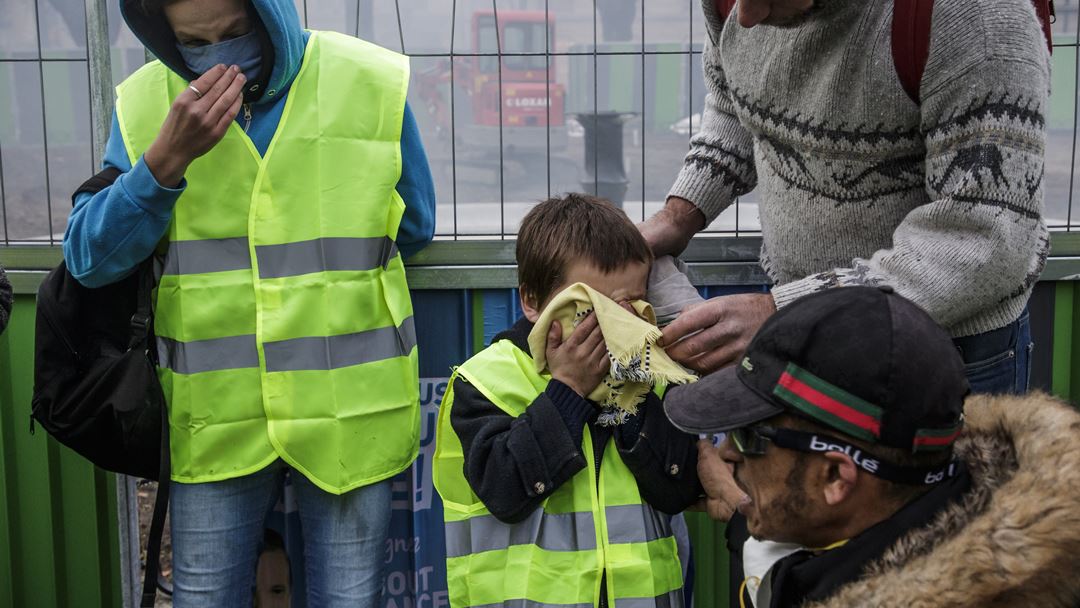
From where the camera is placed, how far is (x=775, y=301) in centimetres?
229

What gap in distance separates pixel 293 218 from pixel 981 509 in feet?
6.00

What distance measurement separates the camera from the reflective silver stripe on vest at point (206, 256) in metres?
2.88

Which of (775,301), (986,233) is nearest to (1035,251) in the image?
(986,233)

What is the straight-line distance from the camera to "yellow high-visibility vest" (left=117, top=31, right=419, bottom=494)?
2.89 meters

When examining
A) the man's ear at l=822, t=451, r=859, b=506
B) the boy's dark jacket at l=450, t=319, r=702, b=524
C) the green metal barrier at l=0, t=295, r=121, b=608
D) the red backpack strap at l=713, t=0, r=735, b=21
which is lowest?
the green metal barrier at l=0, t=295, r=121, b=608

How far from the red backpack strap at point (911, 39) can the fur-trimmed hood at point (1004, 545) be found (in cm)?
75

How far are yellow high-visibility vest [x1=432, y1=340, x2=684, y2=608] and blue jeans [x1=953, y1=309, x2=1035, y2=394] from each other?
0.77 m

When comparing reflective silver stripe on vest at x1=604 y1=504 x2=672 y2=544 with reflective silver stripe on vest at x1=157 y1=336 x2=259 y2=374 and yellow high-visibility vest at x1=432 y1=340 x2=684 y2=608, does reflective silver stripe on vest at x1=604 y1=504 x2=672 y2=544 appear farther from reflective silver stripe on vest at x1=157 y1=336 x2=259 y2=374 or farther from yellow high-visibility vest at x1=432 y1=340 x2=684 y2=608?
reflective silver stripe on vest at x1=157 y1=336 x2=259 y2=374

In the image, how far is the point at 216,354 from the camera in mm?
2922

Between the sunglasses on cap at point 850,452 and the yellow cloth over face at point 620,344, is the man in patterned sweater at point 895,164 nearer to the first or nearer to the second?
the yellow cloth over face at point 620,344

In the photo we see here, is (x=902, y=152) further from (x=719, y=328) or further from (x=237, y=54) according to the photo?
(x=237, y=54)

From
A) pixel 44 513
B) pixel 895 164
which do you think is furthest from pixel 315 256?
pixel 44 513

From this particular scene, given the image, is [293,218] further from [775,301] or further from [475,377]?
[775,301]

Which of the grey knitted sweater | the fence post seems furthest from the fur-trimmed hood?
the fence post
